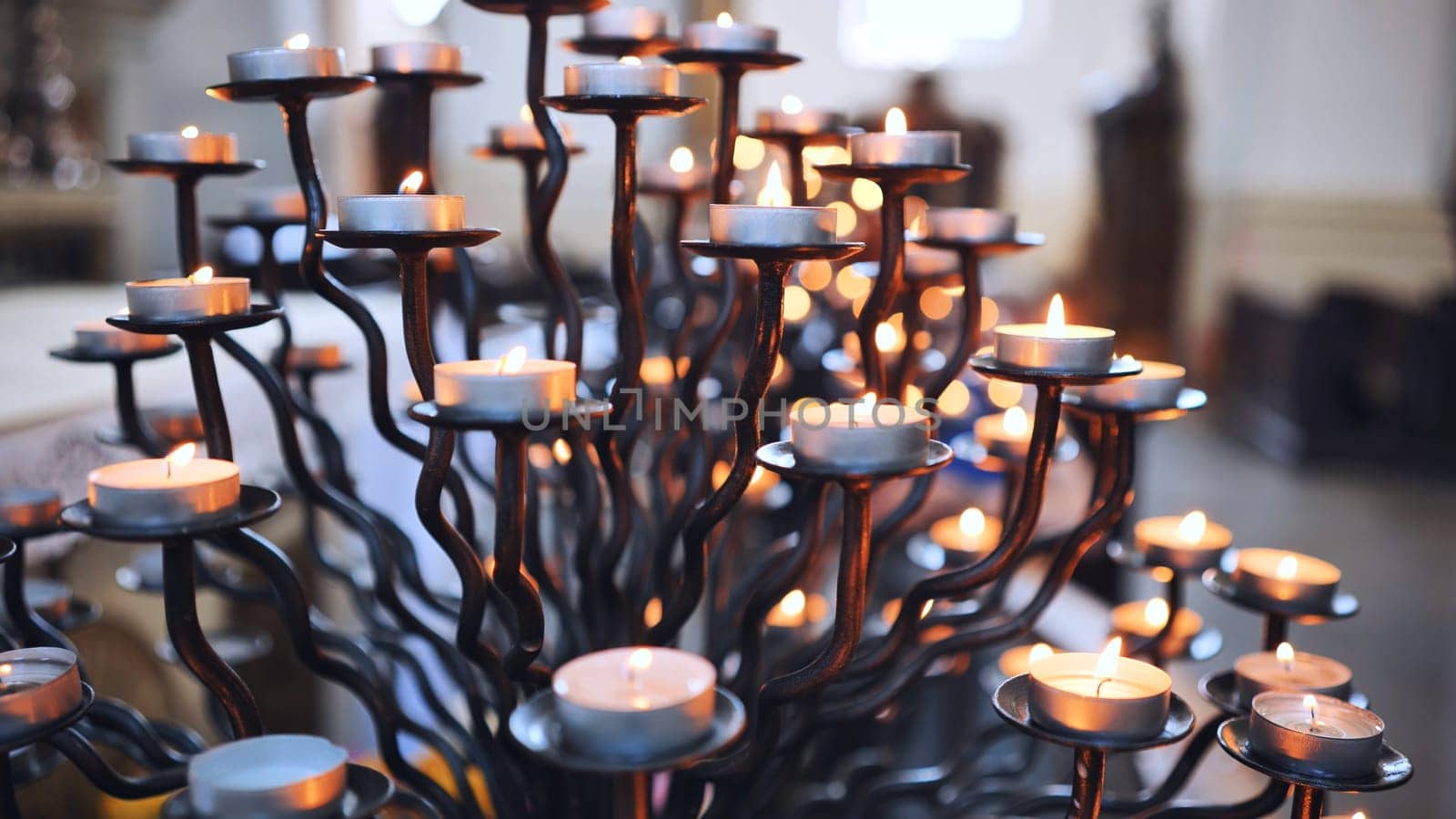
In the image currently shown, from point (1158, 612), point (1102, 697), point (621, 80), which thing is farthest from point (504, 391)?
point (1158, 612)

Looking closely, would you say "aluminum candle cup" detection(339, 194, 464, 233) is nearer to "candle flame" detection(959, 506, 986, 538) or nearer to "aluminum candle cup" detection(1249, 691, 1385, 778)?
"aluminum candle cup" detection(1249, 691, 1385, 778)

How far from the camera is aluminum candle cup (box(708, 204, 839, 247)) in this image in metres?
0.62

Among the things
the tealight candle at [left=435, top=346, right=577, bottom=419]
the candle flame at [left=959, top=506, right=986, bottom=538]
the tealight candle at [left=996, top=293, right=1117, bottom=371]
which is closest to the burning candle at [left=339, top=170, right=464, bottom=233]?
the tealight candle at [left=435, top=346, right=577, bottom=419]

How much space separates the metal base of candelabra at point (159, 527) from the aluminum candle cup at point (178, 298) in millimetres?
117

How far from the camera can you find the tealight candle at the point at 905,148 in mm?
747

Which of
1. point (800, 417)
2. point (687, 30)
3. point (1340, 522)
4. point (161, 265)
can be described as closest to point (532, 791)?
point (800, 417)

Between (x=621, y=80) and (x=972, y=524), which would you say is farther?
(x=972, y=524)

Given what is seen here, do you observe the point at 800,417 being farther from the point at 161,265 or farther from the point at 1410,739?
the point at 161,265

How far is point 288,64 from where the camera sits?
0.75m

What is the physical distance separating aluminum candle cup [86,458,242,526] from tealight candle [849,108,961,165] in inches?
17.4

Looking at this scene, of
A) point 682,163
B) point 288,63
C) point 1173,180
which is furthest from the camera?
point 1173,180

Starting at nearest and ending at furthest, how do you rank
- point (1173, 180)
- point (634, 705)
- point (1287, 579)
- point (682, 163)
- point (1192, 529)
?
point (634, 705) < point (1287, 579) < point (1192, 529) < point (682, 163) < point (1173, 180)

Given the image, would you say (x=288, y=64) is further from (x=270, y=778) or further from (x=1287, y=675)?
(x=1287, y=675)

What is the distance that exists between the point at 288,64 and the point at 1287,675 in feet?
2.69
